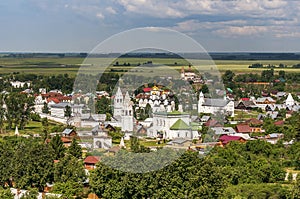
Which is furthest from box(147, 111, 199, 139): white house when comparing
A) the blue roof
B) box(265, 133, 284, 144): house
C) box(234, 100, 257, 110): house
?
box(234, 100, 257, 110): house

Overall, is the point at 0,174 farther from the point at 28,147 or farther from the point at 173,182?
the point at 173,182

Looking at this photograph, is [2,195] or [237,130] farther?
[237,130]

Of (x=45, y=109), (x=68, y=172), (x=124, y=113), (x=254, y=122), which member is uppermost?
(x=124, y=113)

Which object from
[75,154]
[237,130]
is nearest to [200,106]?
[237,130]

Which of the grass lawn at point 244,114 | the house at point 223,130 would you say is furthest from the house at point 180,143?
the grass lawn at point 244,114

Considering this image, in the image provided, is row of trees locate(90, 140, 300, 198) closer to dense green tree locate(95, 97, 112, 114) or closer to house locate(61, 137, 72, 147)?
house locate(61, 137, 72, 147)

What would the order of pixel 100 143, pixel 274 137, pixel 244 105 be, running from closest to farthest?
1. pixel 100 143
2. pixel 274 137
3. pixel 244 105

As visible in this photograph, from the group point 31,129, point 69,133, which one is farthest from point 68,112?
point 69,133

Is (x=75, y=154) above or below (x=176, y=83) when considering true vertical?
below

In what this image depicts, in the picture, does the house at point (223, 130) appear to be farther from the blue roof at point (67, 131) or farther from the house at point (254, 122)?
the blue roof at point (67, 131)

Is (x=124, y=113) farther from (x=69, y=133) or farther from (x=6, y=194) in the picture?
(x=6, y=194)

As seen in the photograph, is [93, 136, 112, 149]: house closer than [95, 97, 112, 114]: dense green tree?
Yes
